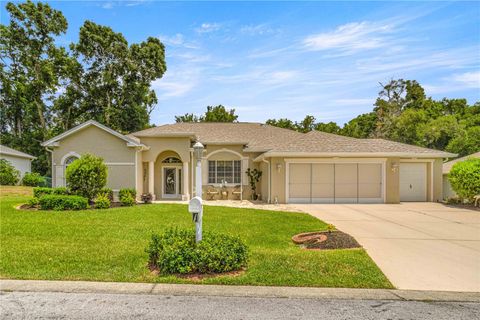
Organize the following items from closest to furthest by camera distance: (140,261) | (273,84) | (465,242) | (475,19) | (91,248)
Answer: (140,261), (91,248), (465,242), (475,19), (273,84)

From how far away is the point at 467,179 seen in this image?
15.5 metres

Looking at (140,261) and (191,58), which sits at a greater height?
(191,58)

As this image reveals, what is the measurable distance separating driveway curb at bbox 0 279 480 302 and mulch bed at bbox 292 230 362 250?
7.78 ft

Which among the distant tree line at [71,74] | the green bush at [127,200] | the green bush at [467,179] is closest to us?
the green bush at [127,200]

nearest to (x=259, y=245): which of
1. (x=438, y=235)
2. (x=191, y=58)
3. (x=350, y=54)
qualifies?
(x=438, y=235)

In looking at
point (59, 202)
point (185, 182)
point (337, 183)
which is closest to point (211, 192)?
point (185, 182)

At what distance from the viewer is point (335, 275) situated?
216 inches

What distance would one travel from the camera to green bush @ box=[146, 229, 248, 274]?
17.8ft

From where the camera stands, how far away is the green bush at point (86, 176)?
47.8 ft

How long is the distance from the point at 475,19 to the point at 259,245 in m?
11.5

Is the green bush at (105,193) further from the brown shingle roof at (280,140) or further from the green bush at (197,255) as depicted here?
the green bush at (197,255)

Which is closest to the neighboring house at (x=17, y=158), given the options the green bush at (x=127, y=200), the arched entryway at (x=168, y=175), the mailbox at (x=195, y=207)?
the arched entryway at (x=168, y=175)

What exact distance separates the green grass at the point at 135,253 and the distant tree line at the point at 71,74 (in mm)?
24627

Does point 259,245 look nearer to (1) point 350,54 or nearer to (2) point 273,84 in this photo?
(1) point 350,54
